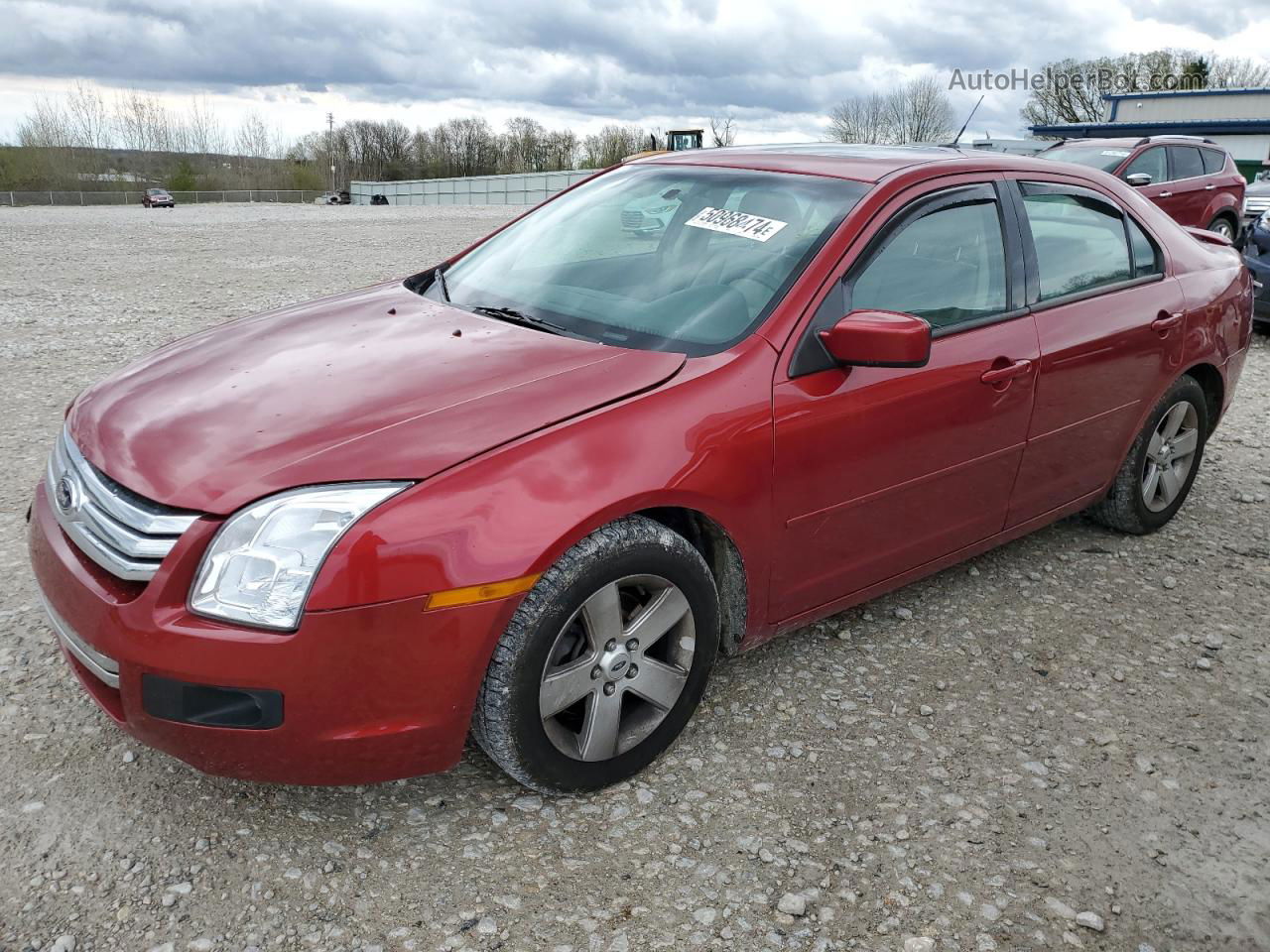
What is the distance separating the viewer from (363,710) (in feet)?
7.51

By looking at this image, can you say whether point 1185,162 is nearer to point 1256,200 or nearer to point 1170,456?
point 1256,200

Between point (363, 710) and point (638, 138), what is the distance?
67.3 m

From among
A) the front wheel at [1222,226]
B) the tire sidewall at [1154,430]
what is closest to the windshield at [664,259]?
the tire sidewall at [1154,430]

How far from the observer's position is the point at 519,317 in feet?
10.4

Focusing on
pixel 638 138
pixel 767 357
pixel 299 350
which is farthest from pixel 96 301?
pixel 638 138

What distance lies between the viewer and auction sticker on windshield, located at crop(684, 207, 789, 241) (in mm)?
3172

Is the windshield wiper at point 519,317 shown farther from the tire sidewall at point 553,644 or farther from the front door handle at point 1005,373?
the front door handle at point 1005,373

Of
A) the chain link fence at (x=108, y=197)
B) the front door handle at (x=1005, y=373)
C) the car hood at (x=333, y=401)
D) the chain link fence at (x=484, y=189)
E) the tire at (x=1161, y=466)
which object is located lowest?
the chain link fence at (x=108, y=197)

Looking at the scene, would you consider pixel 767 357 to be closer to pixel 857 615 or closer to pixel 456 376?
pixel 456 376

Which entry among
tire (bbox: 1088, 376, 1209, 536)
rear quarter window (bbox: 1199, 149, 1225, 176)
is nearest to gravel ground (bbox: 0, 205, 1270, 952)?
tire (bbox: 1088, 376, 1209, 536)

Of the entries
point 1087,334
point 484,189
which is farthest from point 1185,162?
point 484,189

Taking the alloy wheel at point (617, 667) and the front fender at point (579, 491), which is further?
the alloy wheel at point (617, 667)

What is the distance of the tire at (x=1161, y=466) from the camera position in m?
4.30

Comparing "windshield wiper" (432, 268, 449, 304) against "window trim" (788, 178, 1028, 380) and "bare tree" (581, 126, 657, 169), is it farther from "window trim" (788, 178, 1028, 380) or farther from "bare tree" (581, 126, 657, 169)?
"bare tree" (581, 126, 657, 169)
